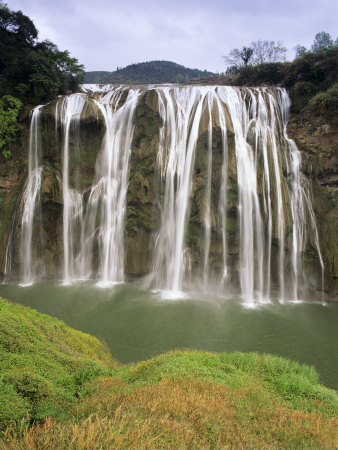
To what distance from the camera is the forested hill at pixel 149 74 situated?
63.0m

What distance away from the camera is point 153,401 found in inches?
147

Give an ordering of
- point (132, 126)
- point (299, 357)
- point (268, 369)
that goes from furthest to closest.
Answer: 1. point (132, 126)
2. point (299, 357)
3. point (268, 369)

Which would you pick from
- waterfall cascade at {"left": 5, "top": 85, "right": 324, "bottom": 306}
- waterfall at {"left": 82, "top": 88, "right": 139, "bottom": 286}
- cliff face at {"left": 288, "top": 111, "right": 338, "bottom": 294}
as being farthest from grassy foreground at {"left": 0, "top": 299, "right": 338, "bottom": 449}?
waterfall at {"left": 82, "top": 88, "right": 139, "bottom": 286}

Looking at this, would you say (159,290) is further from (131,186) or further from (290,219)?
(290,219)

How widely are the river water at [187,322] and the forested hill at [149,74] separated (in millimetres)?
55674

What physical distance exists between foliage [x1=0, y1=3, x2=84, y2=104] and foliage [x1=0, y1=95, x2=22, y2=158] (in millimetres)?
1045

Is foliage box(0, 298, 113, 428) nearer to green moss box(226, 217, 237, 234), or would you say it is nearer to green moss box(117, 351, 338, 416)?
green moss box(117, 351, 338, 416)

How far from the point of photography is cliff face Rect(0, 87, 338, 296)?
1431cm

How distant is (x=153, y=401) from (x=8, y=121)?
17.5 meters

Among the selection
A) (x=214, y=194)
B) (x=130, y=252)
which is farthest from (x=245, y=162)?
(x=130, y=252)

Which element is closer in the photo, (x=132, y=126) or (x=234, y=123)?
(x=234, y=123)

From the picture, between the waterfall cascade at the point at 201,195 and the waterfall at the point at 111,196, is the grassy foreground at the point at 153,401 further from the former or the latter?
the waterfall at the point at 111,196

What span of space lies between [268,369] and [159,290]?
28.1 feet

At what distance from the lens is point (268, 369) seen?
20.1ft
